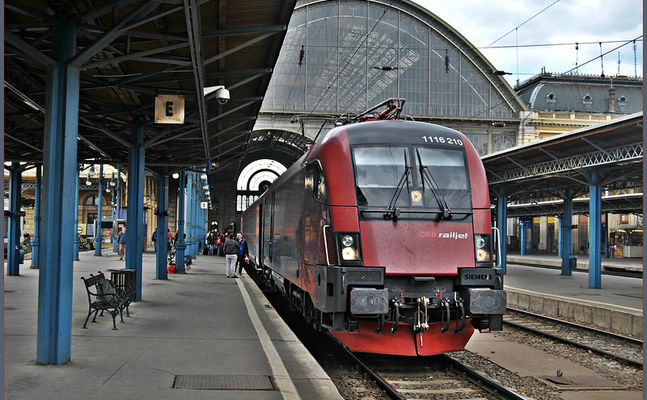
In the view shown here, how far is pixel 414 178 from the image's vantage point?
27.8ft

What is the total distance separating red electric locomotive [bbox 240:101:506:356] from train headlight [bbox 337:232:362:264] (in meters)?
0.01

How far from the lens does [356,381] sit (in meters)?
8.17

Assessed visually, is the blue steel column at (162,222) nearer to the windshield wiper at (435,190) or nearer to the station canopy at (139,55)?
the station canopy at (139,55)

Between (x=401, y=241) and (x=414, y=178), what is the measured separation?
1.01 m

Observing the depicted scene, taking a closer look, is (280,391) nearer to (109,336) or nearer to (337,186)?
(337,186)

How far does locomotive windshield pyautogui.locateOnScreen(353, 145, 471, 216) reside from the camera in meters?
8.25

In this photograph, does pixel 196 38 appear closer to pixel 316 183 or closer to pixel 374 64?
pixel 316 183

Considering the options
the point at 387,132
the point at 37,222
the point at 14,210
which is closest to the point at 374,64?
the point at 37,222

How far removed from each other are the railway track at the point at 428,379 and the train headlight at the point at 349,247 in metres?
1.60

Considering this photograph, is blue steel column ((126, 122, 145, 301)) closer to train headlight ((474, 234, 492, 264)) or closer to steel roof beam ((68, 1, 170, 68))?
steel roof beam ((68, 1, 170, 68))

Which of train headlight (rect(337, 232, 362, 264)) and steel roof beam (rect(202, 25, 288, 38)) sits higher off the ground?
steel roof beam (rect(202, 25, 288, 38))

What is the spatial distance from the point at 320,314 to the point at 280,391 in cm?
235

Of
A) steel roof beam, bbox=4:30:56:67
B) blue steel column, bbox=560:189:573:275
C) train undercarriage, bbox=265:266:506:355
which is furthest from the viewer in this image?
blue steel column, bbox=560:189:573:275

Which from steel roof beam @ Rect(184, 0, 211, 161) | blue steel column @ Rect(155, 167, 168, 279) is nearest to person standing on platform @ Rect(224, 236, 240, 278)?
blue steel column @ Rect(155, 167, 168, 279)
